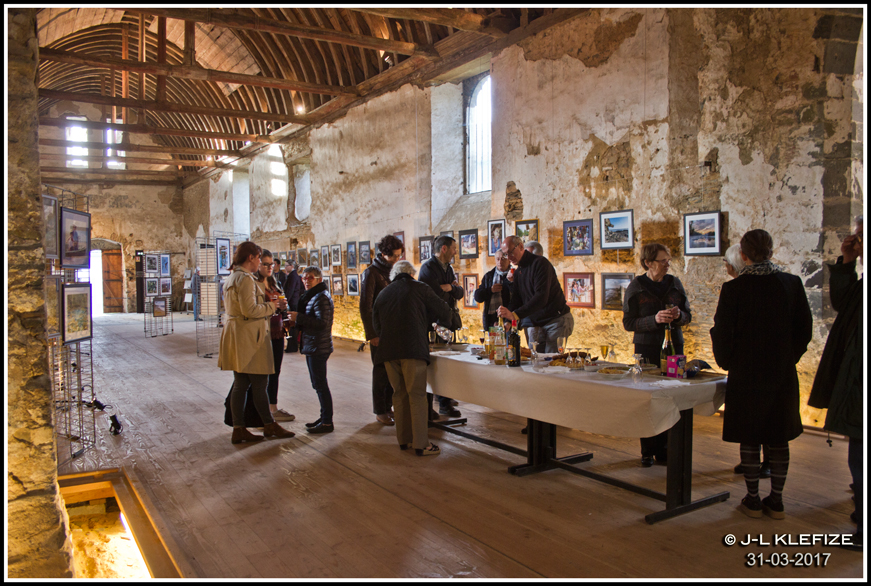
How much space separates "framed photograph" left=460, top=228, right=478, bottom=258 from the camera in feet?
30.8

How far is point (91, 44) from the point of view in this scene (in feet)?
52.9

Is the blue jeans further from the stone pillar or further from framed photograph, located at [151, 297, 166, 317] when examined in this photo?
framed photograph, located at [151, 297, 166, 317]

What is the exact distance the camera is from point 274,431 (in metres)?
5.06

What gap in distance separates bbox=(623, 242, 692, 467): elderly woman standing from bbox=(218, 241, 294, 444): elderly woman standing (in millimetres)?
2857

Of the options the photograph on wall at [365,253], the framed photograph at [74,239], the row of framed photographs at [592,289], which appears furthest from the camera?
the photograph on wall at [365,253]

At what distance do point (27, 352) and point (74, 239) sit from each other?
7.27 ft

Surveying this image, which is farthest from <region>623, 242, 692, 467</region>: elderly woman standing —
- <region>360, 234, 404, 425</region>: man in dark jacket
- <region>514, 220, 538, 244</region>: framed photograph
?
<region>514, 220, 538, 244</region>: framed photograph

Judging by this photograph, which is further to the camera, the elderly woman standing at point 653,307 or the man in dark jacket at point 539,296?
the man in dark jacket at point 539,296

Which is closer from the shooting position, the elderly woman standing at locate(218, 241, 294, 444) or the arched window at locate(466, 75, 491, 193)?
the elderly woman standing at locate(218, 241, 294, 444)

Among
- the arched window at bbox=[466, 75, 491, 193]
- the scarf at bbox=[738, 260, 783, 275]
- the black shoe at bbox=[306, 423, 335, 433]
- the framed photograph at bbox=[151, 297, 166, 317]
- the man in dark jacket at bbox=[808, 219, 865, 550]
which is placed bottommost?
the black shoe at bbox=[306, 423, 335, 433]

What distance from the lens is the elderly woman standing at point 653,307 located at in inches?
164

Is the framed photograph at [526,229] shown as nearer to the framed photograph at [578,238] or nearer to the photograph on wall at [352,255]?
the framed photograph at [578,238]

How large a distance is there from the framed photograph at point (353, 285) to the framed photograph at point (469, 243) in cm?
370

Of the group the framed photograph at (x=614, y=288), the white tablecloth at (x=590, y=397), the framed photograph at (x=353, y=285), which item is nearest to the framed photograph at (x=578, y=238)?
the framed photograph at (x=614, y=288)
